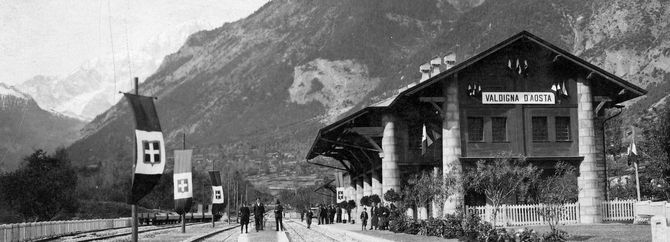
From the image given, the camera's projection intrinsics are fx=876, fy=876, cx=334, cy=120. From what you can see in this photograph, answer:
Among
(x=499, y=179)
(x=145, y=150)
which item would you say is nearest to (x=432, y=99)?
(x=499, y=179)

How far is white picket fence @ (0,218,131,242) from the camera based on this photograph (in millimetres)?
40969

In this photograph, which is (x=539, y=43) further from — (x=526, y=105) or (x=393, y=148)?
(x=393, y=148)

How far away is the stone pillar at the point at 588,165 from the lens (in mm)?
49250

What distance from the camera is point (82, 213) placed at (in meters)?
126

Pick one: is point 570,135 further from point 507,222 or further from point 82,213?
point 82,213

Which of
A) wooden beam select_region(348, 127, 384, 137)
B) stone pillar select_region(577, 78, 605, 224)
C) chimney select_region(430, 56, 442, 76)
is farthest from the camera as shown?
chimney select_region(430, 56, 442, 76)

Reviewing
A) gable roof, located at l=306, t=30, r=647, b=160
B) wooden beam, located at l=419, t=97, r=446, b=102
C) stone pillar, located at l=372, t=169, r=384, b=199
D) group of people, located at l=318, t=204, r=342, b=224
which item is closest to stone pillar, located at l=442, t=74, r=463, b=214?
wooden beam, located at l=419, t=97, r=446, b=102

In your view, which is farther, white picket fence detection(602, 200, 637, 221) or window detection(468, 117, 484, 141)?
window detection(468, 117, 484, 141)

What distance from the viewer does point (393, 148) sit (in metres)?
53.5

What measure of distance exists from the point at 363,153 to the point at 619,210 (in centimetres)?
1912

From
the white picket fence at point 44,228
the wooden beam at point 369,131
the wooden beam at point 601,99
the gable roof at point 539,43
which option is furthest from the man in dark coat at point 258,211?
the wooden beam at point 601,99

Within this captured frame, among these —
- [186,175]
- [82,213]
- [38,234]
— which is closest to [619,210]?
[186,175]

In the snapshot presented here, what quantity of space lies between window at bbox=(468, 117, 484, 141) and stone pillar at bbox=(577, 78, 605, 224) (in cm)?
560

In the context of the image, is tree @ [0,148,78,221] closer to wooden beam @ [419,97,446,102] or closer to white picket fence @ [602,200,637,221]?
wooden beam @ [419,97,446,102]
